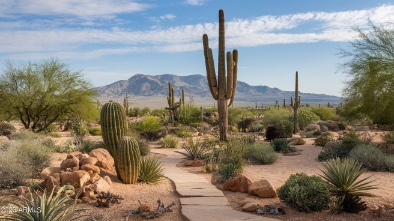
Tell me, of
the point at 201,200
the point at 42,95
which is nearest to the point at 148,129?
the point at 42,95

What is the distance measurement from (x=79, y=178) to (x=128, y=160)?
134 centimetres

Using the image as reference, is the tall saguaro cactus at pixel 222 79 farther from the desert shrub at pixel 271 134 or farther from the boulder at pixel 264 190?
the boulder at pixel 264 190

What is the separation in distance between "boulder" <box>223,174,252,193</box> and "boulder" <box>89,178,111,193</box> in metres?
2.82

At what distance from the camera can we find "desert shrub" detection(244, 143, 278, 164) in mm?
13781

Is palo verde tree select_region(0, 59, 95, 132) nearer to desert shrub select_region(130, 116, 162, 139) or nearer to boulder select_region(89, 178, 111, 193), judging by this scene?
desert shrub select_region(130, 116, 162, 139)

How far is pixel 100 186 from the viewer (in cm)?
870

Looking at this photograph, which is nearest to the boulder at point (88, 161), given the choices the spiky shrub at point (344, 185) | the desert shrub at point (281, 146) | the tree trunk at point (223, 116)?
the spiky shrub at point (344, 185)

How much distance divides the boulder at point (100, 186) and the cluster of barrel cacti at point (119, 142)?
0.82 metres

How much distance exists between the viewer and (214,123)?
33594 mm

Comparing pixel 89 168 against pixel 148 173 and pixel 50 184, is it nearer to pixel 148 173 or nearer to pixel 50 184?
pixel 50 184

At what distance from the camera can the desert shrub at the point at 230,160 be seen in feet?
34.9

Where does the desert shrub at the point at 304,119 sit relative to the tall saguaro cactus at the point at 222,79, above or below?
below

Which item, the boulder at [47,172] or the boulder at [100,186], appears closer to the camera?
the boulder at [100,186]

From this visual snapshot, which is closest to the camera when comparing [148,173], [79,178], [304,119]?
[79,178]
